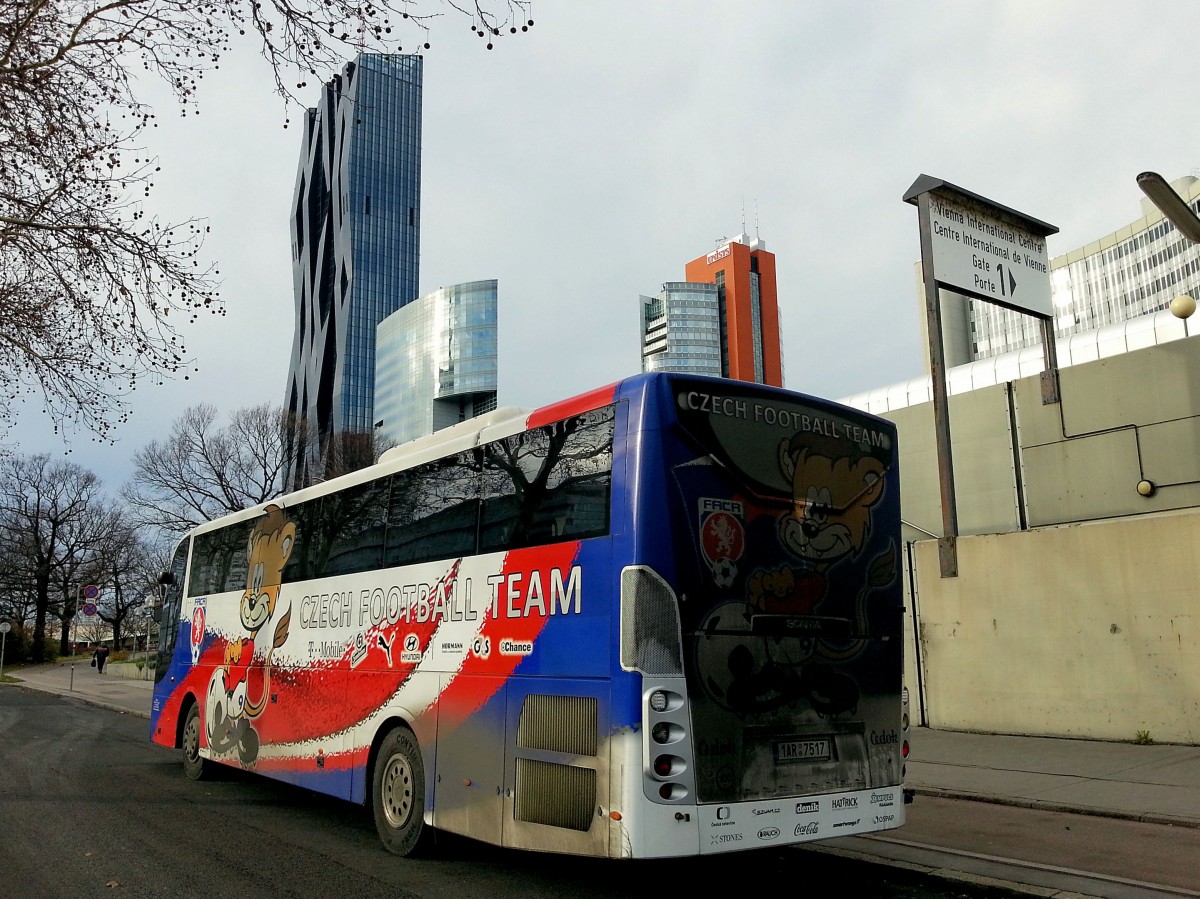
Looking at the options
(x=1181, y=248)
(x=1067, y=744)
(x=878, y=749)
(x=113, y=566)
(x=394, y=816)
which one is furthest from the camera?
(x=1181, y=248)

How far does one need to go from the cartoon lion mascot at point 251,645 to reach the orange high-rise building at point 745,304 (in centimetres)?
16001

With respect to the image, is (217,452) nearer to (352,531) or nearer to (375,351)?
(352,531)

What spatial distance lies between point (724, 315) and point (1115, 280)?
67256 millimetres

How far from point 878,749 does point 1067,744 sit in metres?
7.91

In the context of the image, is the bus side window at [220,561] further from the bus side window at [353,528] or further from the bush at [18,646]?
the bush at [18,646]

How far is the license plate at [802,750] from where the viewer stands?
607 cm

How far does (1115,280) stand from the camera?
119125 millimetres

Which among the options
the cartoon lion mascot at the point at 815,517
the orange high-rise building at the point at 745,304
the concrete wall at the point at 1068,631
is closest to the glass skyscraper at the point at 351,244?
the orange high-rise building at the point at 745,304

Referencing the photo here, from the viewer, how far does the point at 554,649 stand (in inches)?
247

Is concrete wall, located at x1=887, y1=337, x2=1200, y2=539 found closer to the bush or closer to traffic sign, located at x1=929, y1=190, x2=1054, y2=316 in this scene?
traffic sign, located at x1=929, y1=190, x2=1054, y2=316

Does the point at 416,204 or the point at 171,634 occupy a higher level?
the point at 416,204

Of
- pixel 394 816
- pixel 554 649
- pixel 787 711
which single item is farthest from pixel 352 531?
pixel 787 711

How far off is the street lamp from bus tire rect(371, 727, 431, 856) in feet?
27.0

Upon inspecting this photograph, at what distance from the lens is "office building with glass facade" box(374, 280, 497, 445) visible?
118m
